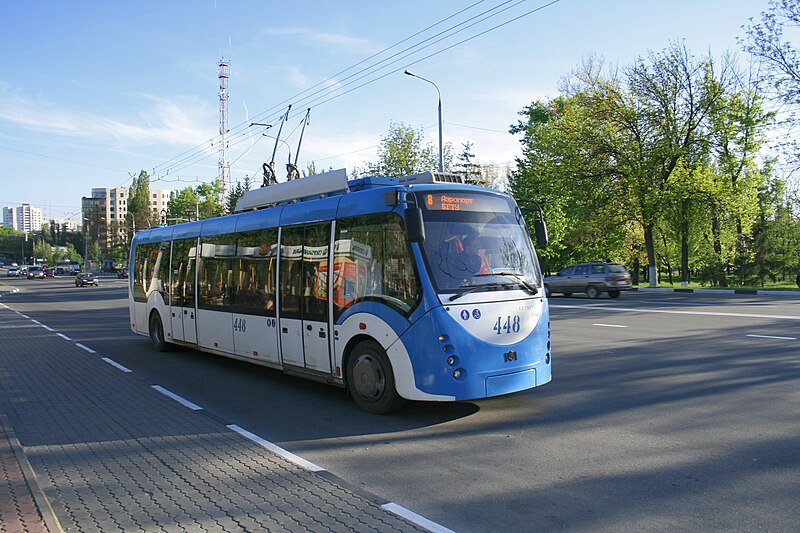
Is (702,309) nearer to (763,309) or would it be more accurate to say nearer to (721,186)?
(763,309)

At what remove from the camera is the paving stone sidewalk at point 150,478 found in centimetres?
430

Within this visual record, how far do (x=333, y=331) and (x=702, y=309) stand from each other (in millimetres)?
16664

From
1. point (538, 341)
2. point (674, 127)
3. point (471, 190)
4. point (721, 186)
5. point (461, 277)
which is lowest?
point (538, 341)

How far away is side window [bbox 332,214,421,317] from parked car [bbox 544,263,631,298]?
20970 mm

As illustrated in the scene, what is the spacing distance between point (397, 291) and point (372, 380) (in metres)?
1.16

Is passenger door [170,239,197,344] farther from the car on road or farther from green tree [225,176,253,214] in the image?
the car on road

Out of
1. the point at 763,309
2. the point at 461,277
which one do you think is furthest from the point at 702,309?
the point at 461,277

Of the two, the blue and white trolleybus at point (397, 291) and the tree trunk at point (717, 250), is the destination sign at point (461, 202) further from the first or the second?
the tree trunk at point (717, 250)

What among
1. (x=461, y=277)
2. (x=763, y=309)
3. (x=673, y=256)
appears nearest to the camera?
(x=461, y=277)

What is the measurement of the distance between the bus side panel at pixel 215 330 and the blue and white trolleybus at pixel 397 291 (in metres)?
0.48

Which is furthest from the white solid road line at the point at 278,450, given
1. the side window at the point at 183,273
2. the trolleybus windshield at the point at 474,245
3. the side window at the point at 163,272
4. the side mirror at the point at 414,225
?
the side window at the point at 163,272

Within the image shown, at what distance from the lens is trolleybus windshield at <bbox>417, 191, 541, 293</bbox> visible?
7.06m

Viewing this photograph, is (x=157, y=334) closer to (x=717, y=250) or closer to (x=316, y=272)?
(x=316, y=272)

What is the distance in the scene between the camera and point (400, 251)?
716 centimetres
